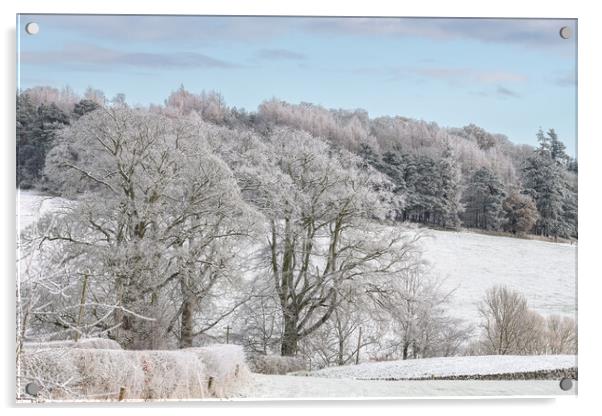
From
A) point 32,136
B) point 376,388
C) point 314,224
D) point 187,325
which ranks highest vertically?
point 32,136

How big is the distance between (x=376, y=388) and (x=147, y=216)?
6.90ft

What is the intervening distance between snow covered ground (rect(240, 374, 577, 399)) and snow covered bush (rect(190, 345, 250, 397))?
0.29 ft

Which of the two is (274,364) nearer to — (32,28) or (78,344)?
(78,344)

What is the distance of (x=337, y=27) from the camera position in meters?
6.29

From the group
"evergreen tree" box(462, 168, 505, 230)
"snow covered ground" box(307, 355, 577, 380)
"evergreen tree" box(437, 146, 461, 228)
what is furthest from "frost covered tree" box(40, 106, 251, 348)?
"evergreen tree" box(462, 168, 505, 230)

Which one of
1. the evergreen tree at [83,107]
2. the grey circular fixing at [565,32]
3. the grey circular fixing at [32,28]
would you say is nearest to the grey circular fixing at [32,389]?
the evergreen tree at [83,107]

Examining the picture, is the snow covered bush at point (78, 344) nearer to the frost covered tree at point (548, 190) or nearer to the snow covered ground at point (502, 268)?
the snow covered ground at point (502, 268)

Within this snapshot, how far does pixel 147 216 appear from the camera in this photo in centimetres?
627

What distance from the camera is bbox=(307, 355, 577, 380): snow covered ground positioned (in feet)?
20.6

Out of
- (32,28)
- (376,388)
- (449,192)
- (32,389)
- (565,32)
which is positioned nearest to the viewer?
(32,389)

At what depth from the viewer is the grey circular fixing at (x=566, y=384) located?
6336mm

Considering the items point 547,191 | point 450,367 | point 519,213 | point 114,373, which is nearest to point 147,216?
point 114,373
